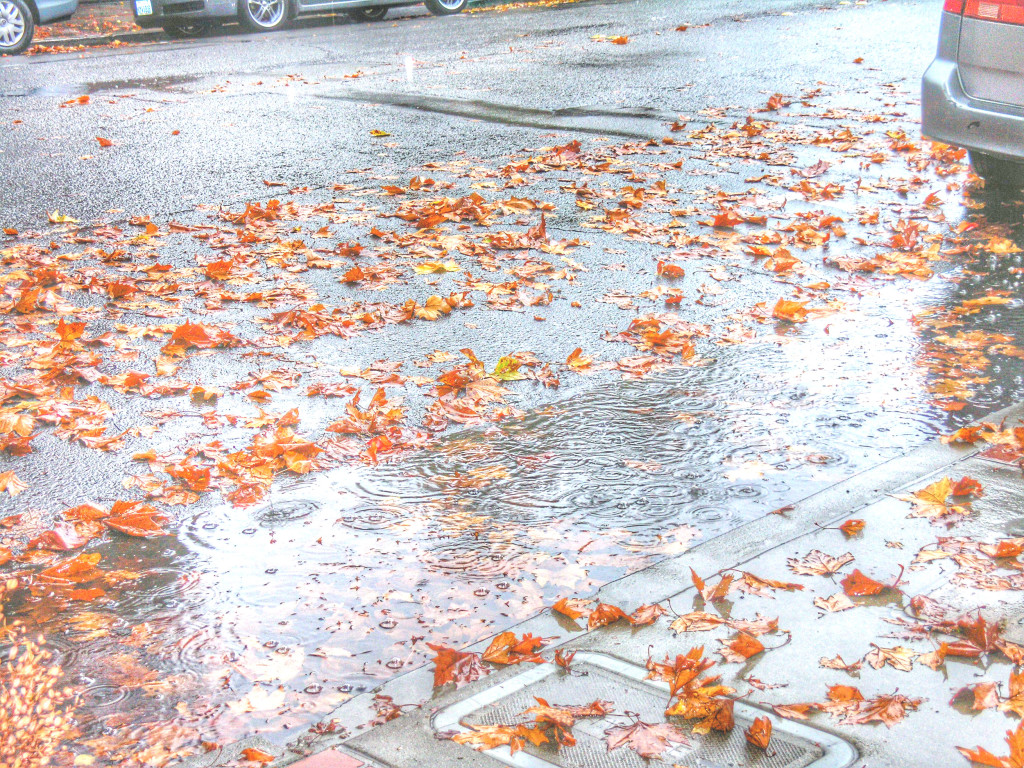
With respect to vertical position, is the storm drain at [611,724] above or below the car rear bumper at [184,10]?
below

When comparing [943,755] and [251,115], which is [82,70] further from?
[943,755]

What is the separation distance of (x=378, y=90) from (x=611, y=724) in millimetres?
8219

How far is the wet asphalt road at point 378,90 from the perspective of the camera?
21.9 feet

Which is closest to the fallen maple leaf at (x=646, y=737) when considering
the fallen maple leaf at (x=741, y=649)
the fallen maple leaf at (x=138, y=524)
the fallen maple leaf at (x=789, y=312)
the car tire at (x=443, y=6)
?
the fallen maple leaf at (x=741, y=649)

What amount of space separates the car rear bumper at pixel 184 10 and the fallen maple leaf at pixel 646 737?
13.6 meters

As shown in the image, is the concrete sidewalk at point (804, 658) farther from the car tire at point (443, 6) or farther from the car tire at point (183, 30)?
the car tire at point (443, 6)

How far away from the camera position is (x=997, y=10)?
4.88 m

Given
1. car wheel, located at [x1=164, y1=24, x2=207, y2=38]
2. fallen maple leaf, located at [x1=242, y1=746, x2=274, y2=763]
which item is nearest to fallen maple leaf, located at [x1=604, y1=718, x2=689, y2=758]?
fallen maple leaf, located at [x1=242, y1=746, x2=274, y2=763]

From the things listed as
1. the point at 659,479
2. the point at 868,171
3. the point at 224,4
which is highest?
the point at 224,4

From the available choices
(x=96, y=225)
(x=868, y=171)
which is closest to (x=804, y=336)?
(x=868, y=171)

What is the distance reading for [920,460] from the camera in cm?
305

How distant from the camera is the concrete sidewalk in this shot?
1962mm

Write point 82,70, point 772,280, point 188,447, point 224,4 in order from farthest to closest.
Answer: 1. point 224,4
2. point 82,70
3. point 772,280
4. point 188,447

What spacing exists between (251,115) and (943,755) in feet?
25.3
